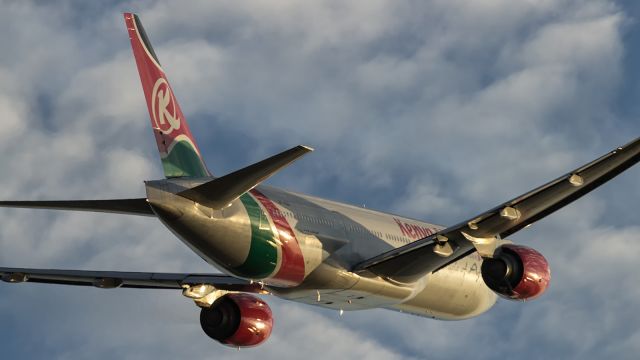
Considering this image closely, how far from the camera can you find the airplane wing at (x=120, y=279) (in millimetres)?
37531

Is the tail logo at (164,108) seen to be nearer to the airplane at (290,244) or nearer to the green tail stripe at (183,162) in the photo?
the airplane at (290,244)

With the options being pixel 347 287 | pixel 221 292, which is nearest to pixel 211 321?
pixel 221 292

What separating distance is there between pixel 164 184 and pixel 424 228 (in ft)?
44.4

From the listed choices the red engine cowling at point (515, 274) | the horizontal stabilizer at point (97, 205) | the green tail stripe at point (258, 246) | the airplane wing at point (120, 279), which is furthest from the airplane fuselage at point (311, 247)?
the red engine cowling at point (515, 274)

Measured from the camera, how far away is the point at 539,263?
111ft

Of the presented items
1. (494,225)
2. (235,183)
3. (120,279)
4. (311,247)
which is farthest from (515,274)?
(120,279)

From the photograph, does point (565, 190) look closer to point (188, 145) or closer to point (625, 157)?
point (625, 157)

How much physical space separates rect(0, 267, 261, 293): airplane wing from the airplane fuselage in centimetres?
314

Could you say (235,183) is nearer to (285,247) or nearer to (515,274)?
(285,247)

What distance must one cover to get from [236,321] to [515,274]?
927 cm

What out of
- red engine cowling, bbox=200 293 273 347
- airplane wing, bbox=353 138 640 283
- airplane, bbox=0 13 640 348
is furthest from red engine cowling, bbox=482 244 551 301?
red engine cowling, bbox=200 293 273 347

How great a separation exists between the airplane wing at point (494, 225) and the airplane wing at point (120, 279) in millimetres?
5219

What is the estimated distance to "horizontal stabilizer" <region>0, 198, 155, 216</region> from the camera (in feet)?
93.6

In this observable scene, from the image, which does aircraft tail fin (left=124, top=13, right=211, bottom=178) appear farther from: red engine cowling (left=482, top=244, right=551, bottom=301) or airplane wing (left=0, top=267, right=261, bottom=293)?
red engine cowling (left=482, top=244, right=551, bottom=301)
